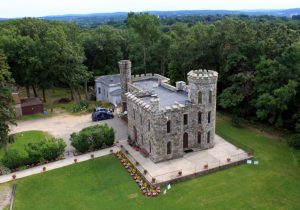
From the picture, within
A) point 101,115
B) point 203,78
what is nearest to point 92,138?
point 101,115

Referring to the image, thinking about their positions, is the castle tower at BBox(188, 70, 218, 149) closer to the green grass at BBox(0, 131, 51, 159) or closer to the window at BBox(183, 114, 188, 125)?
the window at BBox(183, 114, 188, 125)

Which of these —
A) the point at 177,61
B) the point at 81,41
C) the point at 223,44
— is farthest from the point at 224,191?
the point at 81,41

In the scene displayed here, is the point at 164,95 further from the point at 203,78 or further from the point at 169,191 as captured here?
the point at 169,191

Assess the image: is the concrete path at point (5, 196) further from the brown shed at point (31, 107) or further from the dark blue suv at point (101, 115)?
the brown shed at point (31, 107)

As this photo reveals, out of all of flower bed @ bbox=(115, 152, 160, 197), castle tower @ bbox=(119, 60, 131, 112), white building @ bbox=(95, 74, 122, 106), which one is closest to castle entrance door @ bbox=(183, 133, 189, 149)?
flower bed @ bbox=(115, 152, 160, 197)

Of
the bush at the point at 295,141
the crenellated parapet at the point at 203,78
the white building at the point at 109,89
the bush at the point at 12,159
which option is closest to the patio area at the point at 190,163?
the bush at the point at 295,141
